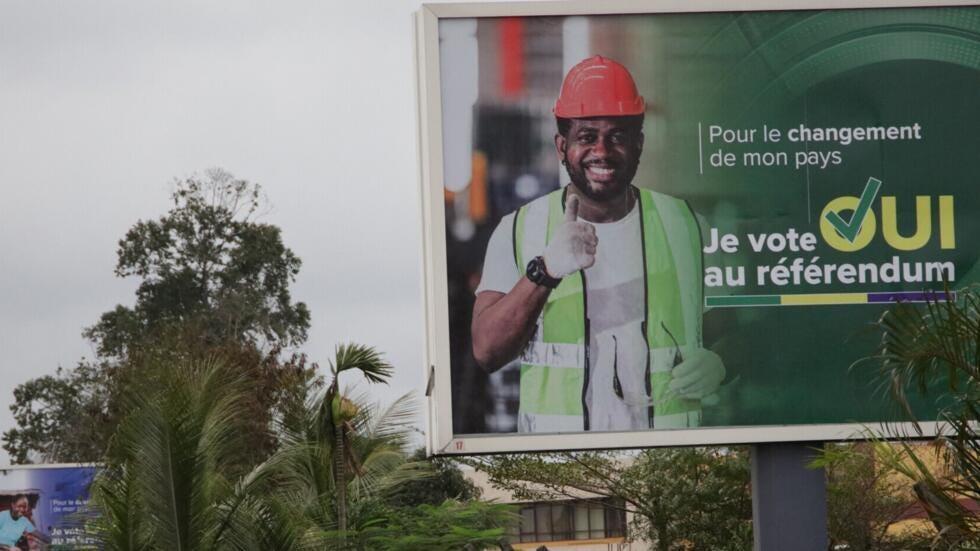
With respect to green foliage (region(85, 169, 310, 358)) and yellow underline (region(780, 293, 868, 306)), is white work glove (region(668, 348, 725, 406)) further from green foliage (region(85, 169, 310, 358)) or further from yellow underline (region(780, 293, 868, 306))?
green foliage (region(85, 169, 310, 358))

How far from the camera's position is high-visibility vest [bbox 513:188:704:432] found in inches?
601

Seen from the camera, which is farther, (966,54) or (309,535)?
(966,54)

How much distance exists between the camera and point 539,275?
50.4 feet

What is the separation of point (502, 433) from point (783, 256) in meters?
2.86

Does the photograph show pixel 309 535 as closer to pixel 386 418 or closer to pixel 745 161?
pixel 386 418

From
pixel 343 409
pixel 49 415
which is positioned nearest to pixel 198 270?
pixel 49 415

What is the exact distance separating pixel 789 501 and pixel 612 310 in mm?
2245

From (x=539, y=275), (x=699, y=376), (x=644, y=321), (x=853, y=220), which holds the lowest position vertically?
(x=699, y=376)

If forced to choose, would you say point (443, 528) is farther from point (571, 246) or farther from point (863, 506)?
point (863, 506)

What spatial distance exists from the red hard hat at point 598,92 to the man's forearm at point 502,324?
1603 mm

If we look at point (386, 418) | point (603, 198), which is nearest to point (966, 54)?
point (603, 198)

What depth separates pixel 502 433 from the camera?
1520cm

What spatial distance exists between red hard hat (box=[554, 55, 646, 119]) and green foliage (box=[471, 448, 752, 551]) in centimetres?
1187

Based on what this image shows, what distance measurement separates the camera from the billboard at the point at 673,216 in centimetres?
1528
